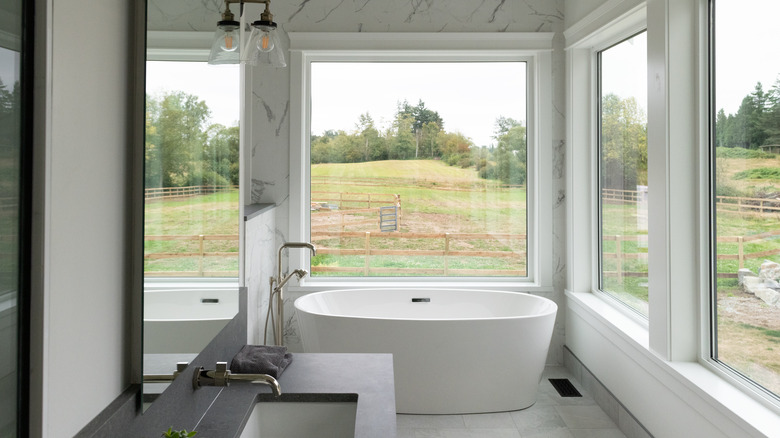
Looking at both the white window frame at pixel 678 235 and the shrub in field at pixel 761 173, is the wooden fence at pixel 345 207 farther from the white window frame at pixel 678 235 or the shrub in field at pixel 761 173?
the shrub in field at pixel 761 173

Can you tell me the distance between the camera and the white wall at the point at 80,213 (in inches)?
30.9

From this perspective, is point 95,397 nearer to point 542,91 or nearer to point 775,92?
point 775,92

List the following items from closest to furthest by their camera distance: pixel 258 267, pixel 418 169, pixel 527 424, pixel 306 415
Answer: pixel 306 415 < pixel 527 424 < pixel 258 267 < pixel 418 169

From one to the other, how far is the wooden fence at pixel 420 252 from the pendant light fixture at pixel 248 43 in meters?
2.22

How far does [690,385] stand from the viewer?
7.92 feet

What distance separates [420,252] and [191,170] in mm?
3078

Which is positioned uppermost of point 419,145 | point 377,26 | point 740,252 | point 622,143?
point 377,26

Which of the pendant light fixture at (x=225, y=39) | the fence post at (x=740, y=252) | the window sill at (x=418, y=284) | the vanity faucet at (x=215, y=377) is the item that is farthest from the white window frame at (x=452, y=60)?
the vanity faucet at (x=215, y=377)

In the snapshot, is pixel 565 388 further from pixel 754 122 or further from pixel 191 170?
pixel 191 170

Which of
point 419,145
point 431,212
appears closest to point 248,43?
point 419,145

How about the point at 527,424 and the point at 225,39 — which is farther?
the point at 527,424

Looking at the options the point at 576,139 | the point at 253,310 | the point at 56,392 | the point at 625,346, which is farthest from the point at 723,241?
the point at 56,392

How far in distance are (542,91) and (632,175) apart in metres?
1.08

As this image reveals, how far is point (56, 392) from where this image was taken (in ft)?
2.78
